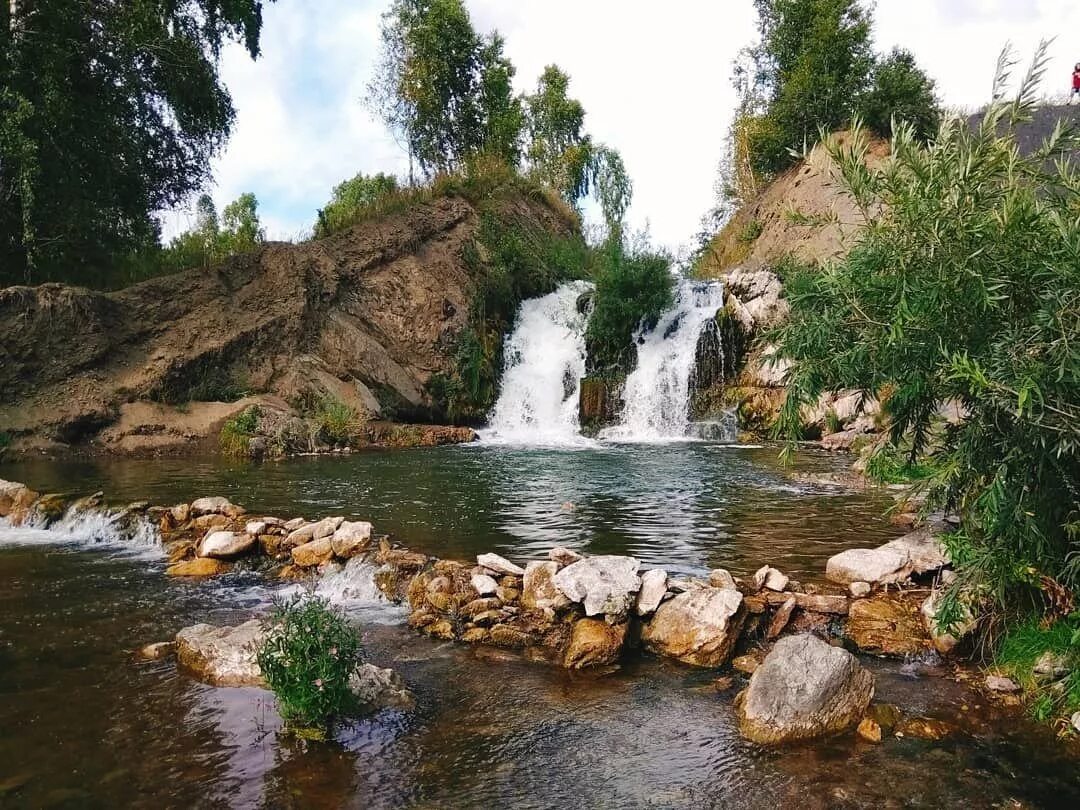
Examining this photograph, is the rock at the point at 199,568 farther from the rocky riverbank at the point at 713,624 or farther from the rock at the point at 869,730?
the rock at the point at 869,730

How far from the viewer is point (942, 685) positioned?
17.3ft

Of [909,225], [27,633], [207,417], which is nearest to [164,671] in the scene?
[27,633]

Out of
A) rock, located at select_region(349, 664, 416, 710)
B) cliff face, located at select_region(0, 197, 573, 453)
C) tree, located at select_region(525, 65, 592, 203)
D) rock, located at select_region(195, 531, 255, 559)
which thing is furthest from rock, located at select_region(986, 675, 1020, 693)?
tree, located at select_region(525, 65, 592, 203)

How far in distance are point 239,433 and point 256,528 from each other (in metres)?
9.81

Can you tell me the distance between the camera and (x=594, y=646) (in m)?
5.80

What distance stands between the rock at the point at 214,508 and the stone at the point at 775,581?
7.01 m

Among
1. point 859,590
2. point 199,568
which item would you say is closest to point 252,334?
point 199,568

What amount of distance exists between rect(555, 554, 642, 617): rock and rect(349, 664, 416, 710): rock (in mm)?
1641

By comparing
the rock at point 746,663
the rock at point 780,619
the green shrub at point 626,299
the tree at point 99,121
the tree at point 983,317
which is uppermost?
the tree at point 99,121

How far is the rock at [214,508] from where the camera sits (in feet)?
32.7

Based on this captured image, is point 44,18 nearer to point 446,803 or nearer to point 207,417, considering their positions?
point 207,417

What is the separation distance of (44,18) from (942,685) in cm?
2229

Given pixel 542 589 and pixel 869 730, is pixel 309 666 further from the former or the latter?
pixel 869 730

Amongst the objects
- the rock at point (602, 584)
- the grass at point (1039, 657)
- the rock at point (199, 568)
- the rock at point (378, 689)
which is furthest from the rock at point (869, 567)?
the rock at point (199, 568)
